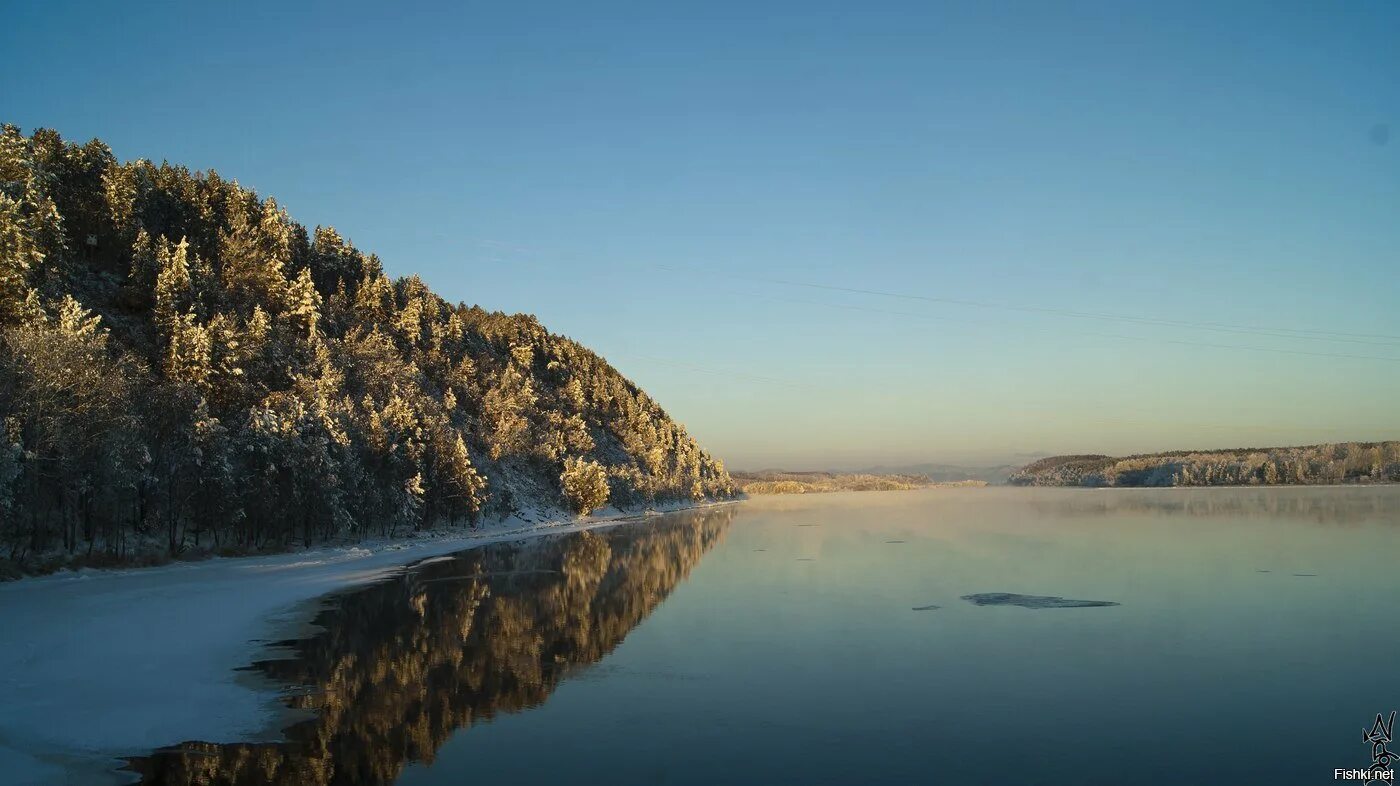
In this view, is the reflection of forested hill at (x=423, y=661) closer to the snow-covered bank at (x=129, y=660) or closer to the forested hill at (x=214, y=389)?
the snow-covered bank at (x=129, y=660)

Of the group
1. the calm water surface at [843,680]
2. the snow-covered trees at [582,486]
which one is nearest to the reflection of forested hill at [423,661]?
the calm water surface at [843,680]

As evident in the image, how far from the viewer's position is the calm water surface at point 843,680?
14.8 meters

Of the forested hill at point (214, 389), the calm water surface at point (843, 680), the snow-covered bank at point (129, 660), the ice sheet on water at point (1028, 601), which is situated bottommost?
the ice sheet on water at point (1028, 601)

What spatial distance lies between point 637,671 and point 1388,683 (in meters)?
19.0

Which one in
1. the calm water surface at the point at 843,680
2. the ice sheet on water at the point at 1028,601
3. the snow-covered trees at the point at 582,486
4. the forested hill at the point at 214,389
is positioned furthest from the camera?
the snow-covered trees at the point at 582,486

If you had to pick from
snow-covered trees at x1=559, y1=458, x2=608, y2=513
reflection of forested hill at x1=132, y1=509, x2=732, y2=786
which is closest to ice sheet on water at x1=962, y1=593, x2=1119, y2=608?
reflection of forested hill at x1=132, y1=509, x2=732, y2=786

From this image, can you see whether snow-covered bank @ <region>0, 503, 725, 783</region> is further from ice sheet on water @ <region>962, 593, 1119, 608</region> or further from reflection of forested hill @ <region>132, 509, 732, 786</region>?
ice sheet on water @ <region>962, 593, 1119, 608</region>

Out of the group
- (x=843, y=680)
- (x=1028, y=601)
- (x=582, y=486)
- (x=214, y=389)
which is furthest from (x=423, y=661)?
(x=582, y=486)

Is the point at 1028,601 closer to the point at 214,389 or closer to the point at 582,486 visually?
the point at 214,389

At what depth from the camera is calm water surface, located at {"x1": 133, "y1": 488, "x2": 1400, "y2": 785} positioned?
1484cm

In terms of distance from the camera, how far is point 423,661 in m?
24.3

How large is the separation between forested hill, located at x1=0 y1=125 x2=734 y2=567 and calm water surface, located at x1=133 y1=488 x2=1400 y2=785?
19018 mm

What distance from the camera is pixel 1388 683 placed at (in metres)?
20.3

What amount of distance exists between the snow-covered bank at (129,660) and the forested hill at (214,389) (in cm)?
735
